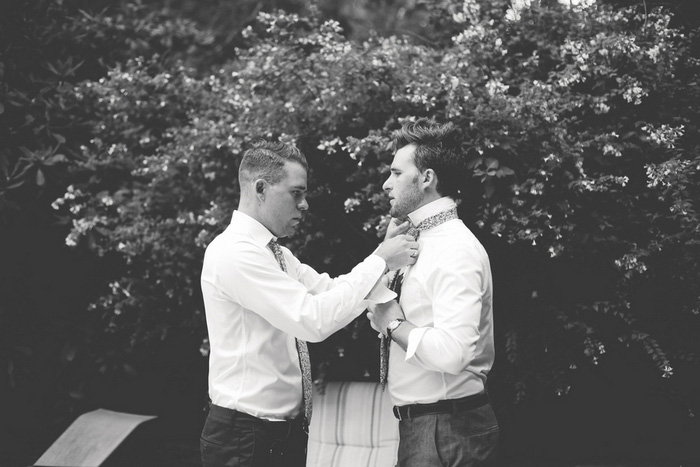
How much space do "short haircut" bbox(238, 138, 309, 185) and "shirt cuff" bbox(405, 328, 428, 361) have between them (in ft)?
2.97

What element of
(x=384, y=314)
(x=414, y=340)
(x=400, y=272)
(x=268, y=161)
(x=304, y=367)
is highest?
(x=268, y=161)

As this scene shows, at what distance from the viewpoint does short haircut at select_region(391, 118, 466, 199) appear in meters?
2.93

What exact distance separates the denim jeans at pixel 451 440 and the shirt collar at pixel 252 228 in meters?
0.95

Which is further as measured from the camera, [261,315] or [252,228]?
[252,228]

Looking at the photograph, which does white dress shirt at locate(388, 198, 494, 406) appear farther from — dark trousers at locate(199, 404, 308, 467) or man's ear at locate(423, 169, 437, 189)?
dark trousers at locate(199, 404, 308, 467)

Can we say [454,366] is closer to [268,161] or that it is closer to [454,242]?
[454,242]

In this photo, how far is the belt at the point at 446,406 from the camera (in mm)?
2729

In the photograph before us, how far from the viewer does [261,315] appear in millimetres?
2842

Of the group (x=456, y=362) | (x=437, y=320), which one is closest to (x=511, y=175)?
(x=437, y=320)

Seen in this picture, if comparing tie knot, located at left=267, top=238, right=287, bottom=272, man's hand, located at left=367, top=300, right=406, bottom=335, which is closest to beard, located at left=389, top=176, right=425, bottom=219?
man's hand, located at left=367, top=300, right=406, bottom=335

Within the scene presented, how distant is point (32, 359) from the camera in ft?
17.6

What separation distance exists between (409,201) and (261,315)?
2.46 ft

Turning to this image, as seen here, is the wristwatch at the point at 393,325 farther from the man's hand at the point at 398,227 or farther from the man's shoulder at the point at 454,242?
the man's hand at the point at 398,227

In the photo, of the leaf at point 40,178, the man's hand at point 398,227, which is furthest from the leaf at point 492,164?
the leaf at point 40,178
